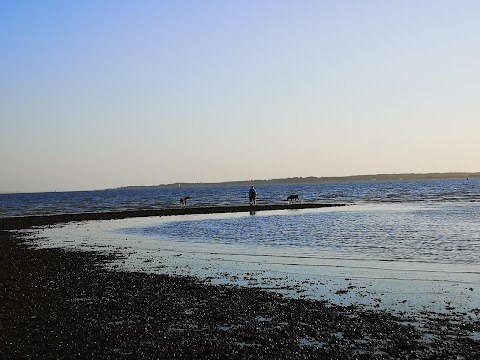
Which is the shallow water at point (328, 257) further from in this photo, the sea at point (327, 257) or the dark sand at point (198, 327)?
the dark sand at point (198, 327)

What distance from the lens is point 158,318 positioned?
1242cm

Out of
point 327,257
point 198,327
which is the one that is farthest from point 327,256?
point 198,327

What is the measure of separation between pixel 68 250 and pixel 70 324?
1694cm

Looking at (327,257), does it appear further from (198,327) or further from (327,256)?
(198,327)

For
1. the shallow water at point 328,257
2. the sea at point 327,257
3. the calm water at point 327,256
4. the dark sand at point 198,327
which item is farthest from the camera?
the calm water at point 327,256

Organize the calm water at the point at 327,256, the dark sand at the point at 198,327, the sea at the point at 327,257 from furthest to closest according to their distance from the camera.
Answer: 1. the calm water at the point at 327,256
2. the sea at the point at 327,257
3. the dark sand at the point at 198,327

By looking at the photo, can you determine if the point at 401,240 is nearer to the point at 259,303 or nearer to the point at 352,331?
the point at 259,303

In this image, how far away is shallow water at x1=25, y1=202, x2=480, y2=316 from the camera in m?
15.0

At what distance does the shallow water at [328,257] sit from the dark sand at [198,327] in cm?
161

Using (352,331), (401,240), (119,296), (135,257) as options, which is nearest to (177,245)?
(135,257)

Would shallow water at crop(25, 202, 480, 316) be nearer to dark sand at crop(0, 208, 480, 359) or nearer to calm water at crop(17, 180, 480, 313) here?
calm water at crop(17, 180, 480, 313)

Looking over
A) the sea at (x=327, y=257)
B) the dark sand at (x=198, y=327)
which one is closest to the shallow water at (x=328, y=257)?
the sea at (x=327, y=257)

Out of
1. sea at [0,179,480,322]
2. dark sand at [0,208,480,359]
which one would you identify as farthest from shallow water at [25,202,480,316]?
dark sand at [0,208,480,359]

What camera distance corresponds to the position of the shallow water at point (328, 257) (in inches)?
591
